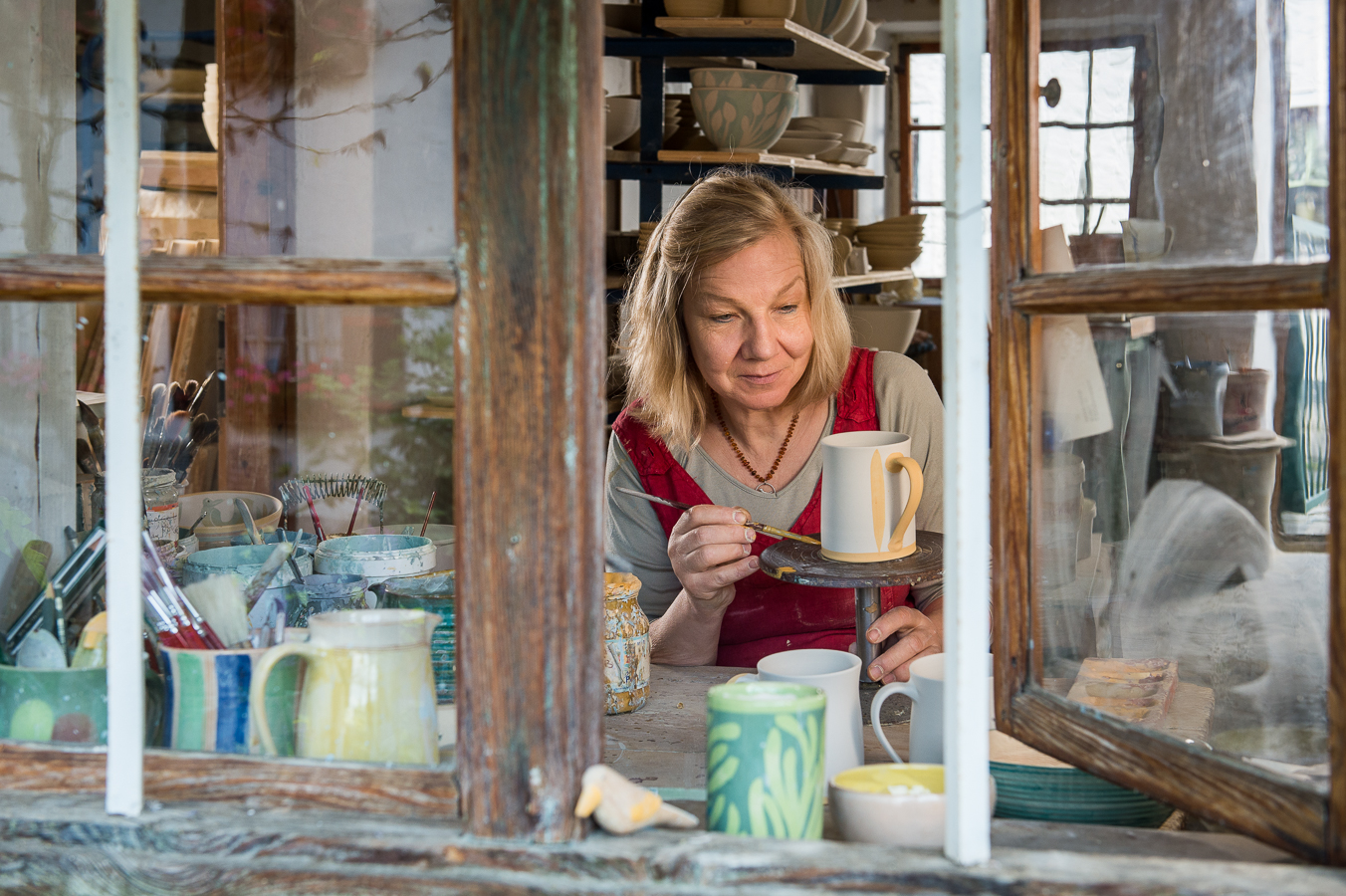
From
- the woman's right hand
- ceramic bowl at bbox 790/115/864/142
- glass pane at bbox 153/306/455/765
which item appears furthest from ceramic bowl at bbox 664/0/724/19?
the woman's right hand

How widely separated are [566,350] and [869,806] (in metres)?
0.36

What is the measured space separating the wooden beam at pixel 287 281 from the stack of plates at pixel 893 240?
130 inches

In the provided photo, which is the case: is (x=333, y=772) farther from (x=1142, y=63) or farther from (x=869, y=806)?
(x=1142, y=63)

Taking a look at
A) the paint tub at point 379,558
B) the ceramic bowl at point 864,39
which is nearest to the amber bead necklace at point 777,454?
the paint tub at point 379,558

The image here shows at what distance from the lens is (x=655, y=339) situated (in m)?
2.01

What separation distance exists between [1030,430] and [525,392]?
39cm

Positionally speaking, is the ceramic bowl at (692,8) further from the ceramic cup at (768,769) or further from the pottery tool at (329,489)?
the ceramic cup at (768,769)

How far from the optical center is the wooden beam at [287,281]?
715 millimetres

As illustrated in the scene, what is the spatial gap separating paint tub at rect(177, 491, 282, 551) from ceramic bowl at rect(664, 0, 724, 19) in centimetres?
165

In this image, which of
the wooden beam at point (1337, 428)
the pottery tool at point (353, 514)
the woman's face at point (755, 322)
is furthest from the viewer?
the woman's face at point (755, 322)

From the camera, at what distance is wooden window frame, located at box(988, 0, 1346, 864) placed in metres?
0.64

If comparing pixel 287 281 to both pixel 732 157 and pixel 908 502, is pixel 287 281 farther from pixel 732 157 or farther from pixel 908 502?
pixel 732 157

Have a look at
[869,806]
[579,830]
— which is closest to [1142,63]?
[869,806]

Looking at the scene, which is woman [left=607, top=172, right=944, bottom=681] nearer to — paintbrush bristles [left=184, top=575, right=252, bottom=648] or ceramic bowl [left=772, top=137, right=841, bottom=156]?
paintbrush bristles [left=184, top=575, right=252, bottom=648]
